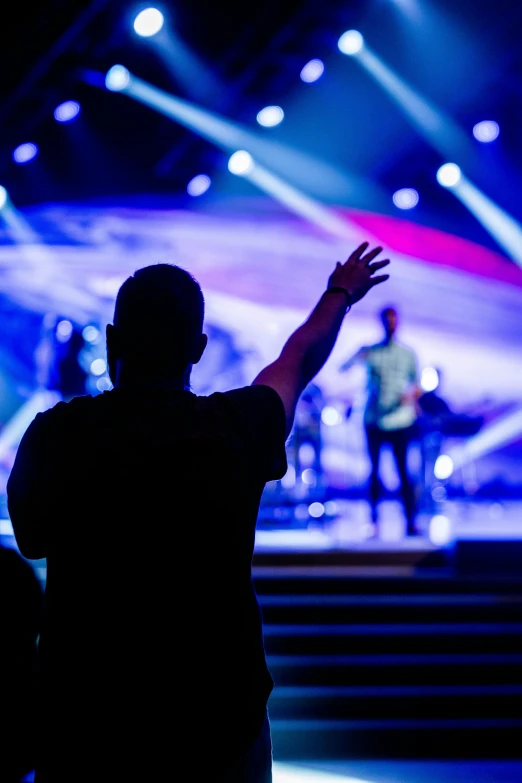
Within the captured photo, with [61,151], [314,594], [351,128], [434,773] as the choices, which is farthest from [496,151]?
[434,773]

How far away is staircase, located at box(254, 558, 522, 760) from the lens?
129 inches

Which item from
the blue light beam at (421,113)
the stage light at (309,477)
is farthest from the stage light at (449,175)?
the stage light at (309,477)

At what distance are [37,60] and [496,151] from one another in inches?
184

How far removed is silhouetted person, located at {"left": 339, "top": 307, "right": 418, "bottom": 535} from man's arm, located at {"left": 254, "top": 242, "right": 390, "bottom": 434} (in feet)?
12.7

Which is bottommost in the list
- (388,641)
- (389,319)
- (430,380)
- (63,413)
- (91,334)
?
(388,641)

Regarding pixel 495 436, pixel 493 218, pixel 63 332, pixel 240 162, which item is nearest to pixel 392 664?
pixel 63 332

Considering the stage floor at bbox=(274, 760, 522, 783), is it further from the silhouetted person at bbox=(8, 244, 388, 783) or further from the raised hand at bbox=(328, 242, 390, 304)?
the raised hand at bbox=(328, 242, 390, 304)

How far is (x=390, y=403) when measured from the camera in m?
5.20

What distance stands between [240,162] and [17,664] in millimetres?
7208

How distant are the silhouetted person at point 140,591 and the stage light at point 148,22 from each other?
558cm

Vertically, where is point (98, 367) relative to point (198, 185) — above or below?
below

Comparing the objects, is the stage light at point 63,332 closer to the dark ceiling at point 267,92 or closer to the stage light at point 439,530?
the dark ceiling at point 267,92

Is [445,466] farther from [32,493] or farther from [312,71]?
[32,493]

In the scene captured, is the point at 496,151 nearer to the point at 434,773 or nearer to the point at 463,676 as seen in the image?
the point at 463,676
